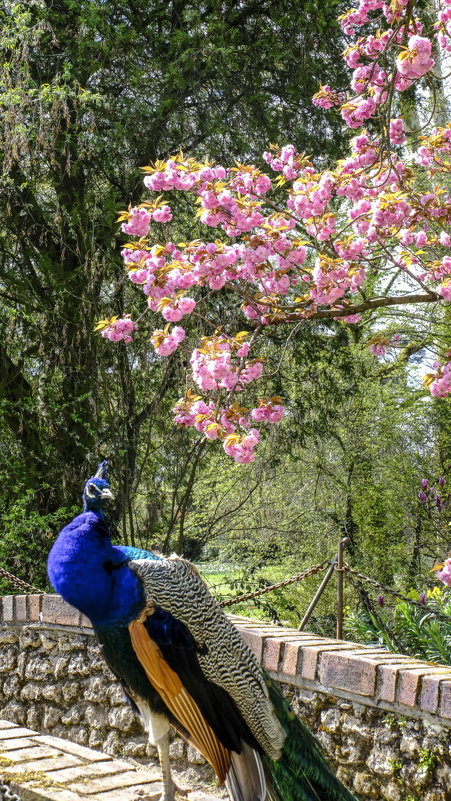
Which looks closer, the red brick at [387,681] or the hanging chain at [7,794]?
the hanging chain at [7,794]

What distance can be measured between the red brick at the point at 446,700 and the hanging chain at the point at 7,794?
125cm

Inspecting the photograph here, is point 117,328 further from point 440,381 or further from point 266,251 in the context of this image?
point 440,381

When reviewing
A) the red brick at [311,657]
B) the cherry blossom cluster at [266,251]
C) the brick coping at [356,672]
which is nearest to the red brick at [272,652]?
the brick coping at [356,672]

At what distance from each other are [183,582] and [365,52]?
3.40 metres

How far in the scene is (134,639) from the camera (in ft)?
7.66

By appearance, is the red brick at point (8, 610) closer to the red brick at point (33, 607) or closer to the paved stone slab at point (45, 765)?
the red brick at point (33, 607)

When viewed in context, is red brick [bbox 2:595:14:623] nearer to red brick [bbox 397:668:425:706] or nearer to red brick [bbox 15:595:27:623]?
red brick [bbox 15:595:27:623]

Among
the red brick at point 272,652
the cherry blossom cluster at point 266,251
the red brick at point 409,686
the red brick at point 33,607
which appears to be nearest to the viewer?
the red brick at point 409,686

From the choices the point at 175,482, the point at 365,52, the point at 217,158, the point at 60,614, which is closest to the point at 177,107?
the point at 217,158

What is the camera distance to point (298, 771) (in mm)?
2402

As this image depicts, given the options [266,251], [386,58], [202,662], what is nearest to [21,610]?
[202,662]

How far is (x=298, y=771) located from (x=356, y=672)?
0.51 meters

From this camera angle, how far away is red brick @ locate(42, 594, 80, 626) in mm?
3723

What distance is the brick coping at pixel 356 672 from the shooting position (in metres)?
2.64
